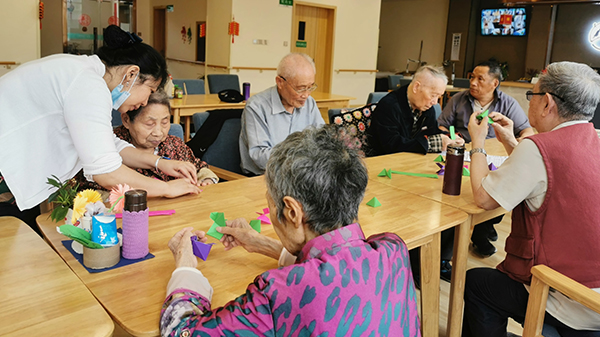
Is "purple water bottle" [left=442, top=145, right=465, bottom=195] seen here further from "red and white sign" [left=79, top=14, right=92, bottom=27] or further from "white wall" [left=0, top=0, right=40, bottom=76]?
"red and white sign" [left=79, top=14, right=92, bottom=27]

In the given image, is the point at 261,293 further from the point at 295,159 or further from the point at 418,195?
the point at 418,195

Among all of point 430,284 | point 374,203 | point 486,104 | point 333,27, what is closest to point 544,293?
point 430,284

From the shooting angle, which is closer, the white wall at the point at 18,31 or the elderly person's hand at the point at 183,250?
the elderly person's hand at the point at 183,250

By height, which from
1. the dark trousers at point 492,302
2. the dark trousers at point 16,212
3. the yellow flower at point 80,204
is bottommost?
the dark trousers at point 492,302

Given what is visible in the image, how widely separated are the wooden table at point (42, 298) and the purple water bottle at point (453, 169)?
1643 millimetres

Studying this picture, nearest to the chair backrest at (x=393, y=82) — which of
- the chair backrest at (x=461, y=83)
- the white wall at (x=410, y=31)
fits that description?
the chair backrest at (x=461, y=83)

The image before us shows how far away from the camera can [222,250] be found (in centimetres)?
154

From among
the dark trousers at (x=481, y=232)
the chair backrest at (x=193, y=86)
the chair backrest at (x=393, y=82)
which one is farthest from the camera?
the chair backrest at (x=393, y=82)

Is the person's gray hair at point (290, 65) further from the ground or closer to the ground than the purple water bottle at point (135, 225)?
further from the ground

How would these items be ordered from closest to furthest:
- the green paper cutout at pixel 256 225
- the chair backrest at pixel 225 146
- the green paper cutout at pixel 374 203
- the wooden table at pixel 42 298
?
the wooden table at pixel 42 298 → the green paper cutout at pixel 256 225 → the green paper cutout at pixel 374 203 → the chair backrest at pixel 225 146

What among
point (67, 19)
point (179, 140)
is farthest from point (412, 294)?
point (67, 19)

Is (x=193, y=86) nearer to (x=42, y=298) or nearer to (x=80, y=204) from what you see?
(x=80, y=204)

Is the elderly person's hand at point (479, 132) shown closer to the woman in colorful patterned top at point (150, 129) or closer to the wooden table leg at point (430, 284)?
the wooden table leg at point (430, 284)

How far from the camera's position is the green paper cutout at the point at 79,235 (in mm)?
1263
